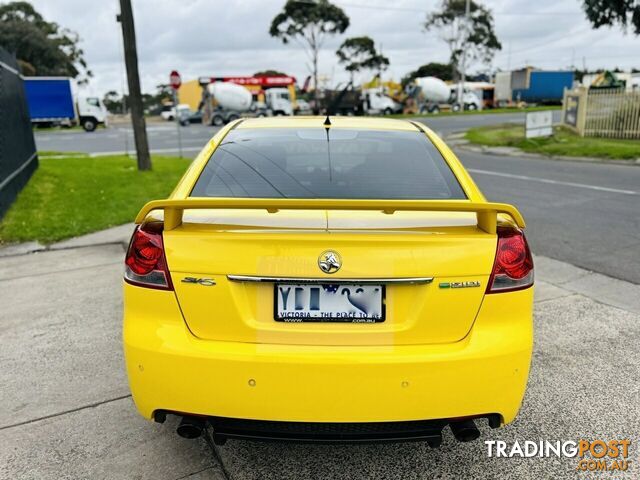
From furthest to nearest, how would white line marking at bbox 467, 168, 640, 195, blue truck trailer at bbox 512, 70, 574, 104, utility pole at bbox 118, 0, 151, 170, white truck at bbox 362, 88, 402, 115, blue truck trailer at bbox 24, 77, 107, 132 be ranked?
1. blue truck trailer at bbox 512, 70, 574, 104
2. white truck at bbox 362, 88, 402, 115
3. blue truck trailer at bbox 24, 77, 107, 132
4. utility pole at bbox 118, 0, 151, 170
5. white line marking at bbox 467, 168, 640, 195

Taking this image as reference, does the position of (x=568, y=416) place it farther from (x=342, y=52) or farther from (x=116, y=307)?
(x=342, y=52)

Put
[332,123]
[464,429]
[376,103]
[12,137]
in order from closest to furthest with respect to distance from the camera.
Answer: [464,429], [332,123], [12,137], [376,103]

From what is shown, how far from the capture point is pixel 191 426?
85.2 inches

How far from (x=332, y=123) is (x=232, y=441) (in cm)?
191

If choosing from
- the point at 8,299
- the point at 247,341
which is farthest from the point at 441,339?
the point at 8,299

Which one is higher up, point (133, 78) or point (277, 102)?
point (277, 102)

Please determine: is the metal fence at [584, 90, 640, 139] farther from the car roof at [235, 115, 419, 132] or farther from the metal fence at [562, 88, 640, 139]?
the car roof at [235, 115, 419, 132]

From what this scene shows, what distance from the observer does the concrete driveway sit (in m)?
2.48

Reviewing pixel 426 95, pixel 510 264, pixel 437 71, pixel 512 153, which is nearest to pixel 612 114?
pixel 512 153

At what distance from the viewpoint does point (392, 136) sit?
3.13m

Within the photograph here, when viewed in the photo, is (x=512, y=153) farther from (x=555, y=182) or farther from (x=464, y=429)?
(x=464, y=429)

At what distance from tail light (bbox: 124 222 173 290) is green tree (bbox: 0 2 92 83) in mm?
55889

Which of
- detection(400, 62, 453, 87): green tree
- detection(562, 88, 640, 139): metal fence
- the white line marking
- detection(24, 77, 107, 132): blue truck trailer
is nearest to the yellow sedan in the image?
the white line marking

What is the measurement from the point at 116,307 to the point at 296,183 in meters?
2.59
